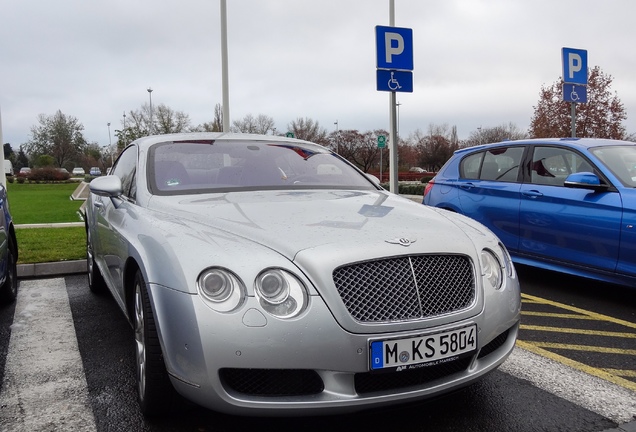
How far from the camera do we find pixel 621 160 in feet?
17.3

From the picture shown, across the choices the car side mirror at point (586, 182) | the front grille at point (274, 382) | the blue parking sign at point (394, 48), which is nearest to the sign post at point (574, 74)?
the blue parking sign at point (394, 48)

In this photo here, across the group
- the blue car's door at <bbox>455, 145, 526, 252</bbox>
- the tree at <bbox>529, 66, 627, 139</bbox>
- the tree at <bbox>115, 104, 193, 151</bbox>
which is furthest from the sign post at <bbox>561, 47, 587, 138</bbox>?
the tree at <bbox>115, 104, 193, 151</bbox>

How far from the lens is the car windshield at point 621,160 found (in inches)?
198

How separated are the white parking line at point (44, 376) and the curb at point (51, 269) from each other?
139cm

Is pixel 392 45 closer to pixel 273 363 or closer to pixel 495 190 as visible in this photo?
pixel 495 190

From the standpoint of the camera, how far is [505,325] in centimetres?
266

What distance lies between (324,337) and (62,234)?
26.0 ft

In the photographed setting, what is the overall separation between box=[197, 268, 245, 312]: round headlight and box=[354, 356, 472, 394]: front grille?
Result: 59cm

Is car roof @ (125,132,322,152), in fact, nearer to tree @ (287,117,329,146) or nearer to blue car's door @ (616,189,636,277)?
blue car's door @ (616,189,636,277)

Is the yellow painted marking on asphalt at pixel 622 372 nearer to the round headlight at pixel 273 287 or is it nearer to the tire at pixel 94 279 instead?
the round headlight at pixel 273 287

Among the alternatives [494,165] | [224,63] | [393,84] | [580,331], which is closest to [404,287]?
[580,331]

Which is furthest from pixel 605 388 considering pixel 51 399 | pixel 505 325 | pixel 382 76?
pixel 382 76

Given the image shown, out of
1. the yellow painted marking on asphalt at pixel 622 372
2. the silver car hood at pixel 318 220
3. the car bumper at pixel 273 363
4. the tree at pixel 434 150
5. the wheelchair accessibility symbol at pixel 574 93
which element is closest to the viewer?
the car bumper at pixel 273 363

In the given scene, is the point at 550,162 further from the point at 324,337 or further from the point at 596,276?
the point at 324,337
